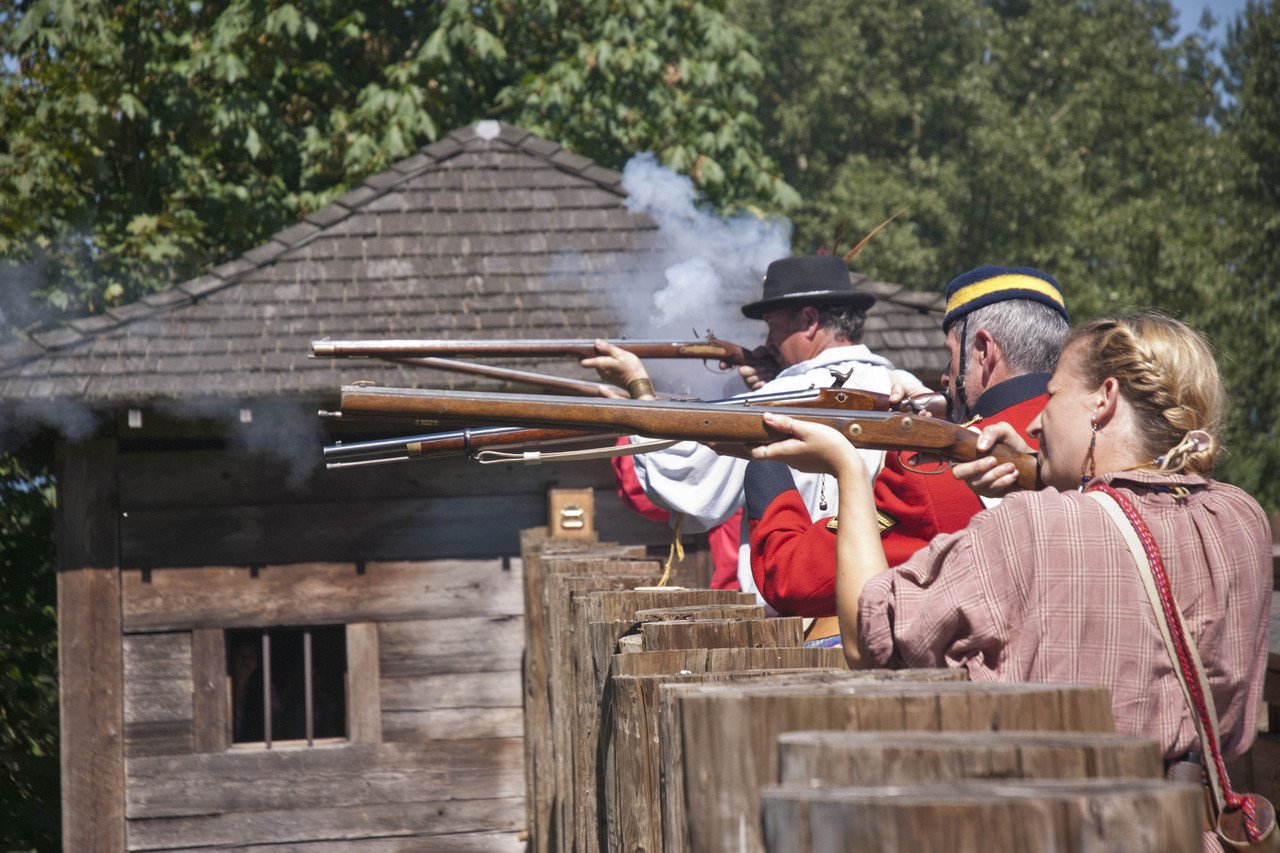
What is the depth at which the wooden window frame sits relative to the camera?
8617 mm

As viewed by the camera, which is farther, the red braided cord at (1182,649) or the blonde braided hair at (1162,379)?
the blonde braided hair at (1162,379)

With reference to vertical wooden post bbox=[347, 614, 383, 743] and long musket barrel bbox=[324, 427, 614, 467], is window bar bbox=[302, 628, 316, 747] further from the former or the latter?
long musket barrel bbox=[324, 427, 614, 467]

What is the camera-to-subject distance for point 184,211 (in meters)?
14.9

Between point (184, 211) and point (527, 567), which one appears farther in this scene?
point (184, 211)

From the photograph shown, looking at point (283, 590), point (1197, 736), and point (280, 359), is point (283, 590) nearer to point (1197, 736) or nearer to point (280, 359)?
point (280, 359)

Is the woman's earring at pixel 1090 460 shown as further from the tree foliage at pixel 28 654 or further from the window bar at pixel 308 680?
the tree foliage at pixel 28 654

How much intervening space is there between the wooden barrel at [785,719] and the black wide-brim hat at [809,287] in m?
3.68

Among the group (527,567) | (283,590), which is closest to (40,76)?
(283,590)

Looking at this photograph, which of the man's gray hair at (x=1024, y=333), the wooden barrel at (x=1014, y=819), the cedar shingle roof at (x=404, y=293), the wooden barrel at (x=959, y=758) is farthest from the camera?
the cedar shingle roof at (x=404, y=293)

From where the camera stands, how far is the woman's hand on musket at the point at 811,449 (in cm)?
290

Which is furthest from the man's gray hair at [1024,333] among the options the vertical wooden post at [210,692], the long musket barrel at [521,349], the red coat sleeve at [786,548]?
the vertical wooden post at [210,692]

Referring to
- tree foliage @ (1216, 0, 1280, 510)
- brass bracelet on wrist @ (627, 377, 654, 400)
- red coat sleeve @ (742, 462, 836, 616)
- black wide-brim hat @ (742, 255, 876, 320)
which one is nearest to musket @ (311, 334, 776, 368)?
brass bracelet on wrist @ (627, 377, 654, 400)

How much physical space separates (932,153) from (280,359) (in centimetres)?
2730

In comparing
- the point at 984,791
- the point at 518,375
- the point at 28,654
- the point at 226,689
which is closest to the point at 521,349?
the point at 518,375
